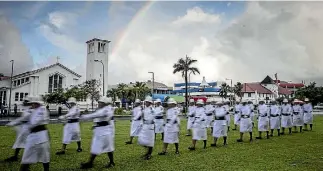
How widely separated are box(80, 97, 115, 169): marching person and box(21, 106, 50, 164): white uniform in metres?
1.40

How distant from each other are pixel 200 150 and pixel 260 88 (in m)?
108

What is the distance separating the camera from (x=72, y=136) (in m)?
12.4

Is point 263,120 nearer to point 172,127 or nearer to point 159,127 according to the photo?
point 159,127

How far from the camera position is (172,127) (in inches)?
499

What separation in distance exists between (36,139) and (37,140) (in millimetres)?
36

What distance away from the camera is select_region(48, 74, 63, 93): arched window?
210ft

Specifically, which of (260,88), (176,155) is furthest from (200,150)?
(260,88)

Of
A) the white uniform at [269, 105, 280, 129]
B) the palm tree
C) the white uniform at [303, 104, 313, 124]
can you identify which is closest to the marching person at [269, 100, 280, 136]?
the white uniform at [269, 105, 280, 129]

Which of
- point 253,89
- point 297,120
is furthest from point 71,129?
point 253,89

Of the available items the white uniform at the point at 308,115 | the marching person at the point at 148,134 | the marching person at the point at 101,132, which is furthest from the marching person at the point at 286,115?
the marching person at the point at 101,132

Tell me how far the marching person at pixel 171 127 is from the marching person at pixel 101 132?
3.13 m

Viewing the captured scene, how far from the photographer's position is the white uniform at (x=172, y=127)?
41.2 ft

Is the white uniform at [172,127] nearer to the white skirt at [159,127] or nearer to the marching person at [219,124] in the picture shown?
the marching person at [219,124]

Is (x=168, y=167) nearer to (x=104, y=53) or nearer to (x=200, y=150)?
(x=200, y=150)
